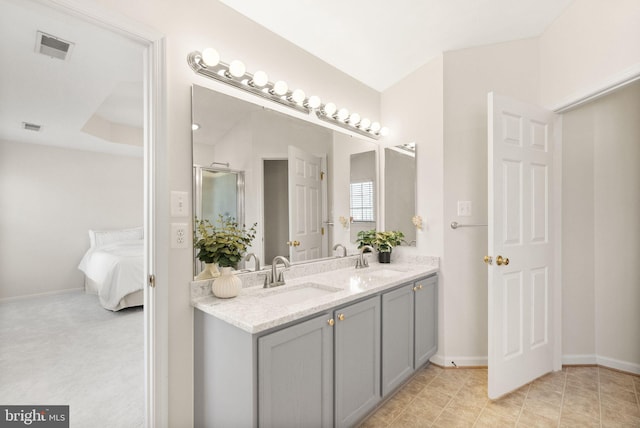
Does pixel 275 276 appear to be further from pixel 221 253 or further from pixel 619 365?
pixel 619 365

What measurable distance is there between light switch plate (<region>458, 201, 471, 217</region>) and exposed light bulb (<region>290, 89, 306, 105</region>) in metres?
1.45

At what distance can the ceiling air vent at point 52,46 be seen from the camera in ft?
6.50

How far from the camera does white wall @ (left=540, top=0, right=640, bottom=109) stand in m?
1.70

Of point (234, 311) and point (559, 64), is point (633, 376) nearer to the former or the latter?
point (559, 64)

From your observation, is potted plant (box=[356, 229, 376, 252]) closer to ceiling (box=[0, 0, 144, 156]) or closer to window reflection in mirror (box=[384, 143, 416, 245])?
window reflection in mirror (box=[384, 143, 416, 245])

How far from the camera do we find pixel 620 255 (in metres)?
2.40

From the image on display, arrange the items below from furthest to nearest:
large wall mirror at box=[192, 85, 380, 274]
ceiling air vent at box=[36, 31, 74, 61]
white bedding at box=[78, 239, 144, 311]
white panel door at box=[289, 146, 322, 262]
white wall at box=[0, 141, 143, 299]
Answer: white wall at box=[0, 141, 143, 299], white bedding at box=[78, 239, 144, 311], white panel door at box=[289, 146, 322, 262], ceiling air vent at box=[36, 31, 74, 61], large wall mirror at box=[192, 85, 380, 274]

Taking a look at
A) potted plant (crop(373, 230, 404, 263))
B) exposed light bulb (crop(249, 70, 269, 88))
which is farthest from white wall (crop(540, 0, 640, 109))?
exposed light bulb (crop(249, 70, 269, 88))

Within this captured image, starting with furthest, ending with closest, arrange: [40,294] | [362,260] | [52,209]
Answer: [52,209] < [40,294] < [362,260]

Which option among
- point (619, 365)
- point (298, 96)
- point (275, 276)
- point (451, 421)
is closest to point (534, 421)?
point (451, 421)

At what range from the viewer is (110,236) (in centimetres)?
514

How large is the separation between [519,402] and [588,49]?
2296mm

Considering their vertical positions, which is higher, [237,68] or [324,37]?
[324,37]

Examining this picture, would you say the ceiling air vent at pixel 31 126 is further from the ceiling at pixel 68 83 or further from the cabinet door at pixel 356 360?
the cabinet door at pixel 356 360
